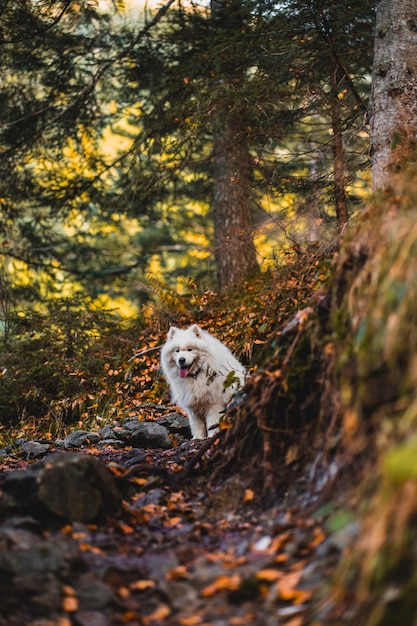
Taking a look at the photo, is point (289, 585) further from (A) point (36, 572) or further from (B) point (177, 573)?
(A) point (36, 572)

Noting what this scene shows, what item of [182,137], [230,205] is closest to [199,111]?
[182,137]

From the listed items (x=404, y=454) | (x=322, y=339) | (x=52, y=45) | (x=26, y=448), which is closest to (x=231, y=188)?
(x=52, y=45)

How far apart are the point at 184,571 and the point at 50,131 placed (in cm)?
1118

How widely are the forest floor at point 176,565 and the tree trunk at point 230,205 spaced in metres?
8.18

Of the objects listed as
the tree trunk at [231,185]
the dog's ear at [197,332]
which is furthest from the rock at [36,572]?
the tree trunk at [231,185]

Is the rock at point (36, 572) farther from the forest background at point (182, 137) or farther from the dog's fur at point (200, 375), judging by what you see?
the forest background at point (182, 137)

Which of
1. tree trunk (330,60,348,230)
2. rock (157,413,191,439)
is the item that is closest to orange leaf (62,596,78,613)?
rock (157,413,191,439)

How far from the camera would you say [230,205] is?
1228 cm

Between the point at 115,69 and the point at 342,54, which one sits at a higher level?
the point at 115,69

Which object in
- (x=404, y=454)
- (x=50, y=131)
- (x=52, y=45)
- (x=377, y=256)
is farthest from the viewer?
(x=50, y=131)

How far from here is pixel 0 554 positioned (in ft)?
9.26

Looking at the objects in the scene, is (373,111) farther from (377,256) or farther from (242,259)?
(242,259)

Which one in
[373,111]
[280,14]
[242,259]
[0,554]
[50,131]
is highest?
[50,131]

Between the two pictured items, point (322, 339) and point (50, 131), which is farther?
point (50, 131)
